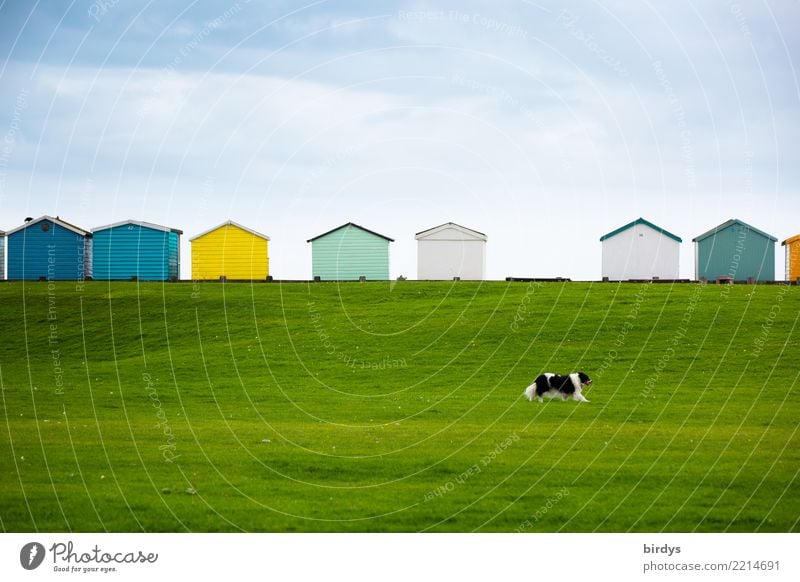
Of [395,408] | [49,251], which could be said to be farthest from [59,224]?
[395,408]

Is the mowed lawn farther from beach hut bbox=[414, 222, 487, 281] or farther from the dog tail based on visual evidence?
beach hut bbox=[414, 222, 487, 281]

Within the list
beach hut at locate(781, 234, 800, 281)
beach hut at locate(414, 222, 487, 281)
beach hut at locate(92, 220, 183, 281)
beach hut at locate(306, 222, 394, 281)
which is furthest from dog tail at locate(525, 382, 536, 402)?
beach hut at locate(781, 234, 800, 281)

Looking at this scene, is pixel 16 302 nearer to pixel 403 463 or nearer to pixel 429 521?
pixel 403 463

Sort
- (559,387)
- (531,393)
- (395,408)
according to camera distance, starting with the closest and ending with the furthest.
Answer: (395,408)
(559,387)
(531,393)

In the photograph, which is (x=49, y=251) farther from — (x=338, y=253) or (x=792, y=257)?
(x=792, y=257)

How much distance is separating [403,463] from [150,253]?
5752 cm

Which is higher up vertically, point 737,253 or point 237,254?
point 237,254

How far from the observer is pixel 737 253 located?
74500mm

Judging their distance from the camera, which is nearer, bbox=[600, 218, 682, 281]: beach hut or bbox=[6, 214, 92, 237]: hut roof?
bbox=[6, 214, 92, 237]: hut roof

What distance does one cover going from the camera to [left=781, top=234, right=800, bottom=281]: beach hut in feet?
242

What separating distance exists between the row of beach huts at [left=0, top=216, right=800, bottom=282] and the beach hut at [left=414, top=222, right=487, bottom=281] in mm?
81

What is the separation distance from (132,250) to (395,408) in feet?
157

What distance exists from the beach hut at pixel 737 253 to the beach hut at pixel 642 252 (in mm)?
2374

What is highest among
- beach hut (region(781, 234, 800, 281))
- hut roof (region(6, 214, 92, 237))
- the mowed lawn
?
hut roof (region(6, 214, 92, 237))
